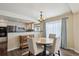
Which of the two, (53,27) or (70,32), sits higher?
(53,27)

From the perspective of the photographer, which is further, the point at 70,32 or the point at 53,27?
the point at 70,32

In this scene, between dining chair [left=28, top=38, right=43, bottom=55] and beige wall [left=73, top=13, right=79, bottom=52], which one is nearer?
beige wall [left=73, top=13, right=79, bottom=52]

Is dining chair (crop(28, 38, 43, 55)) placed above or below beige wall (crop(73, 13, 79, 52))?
below

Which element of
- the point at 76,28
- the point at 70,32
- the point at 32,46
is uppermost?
the point at 76,28

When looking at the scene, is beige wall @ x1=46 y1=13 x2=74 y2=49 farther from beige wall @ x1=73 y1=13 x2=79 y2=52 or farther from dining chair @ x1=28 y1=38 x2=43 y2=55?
dining chair @ x1=28 y1=38 x2=43 y2=55

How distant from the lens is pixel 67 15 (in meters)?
3.31

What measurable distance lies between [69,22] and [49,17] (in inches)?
30.5

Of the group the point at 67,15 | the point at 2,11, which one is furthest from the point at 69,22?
the point at 2,11

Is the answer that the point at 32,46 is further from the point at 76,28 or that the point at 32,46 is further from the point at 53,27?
the point at 76,28

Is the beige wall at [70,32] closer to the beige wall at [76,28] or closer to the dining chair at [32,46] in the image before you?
the beige wall at [76,28]

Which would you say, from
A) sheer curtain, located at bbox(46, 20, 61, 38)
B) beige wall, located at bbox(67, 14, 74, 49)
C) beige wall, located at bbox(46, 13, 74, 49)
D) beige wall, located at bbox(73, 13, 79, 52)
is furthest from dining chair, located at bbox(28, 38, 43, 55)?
beige wall, located at bbox(73, 13, 79, 52)

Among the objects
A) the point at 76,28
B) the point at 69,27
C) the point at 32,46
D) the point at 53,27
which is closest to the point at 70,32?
the point at 69,27

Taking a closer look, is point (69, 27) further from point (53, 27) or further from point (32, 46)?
point (32, 46)

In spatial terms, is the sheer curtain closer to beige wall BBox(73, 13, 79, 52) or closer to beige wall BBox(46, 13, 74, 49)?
beige wall BBox(46, 13, 74, 49)
